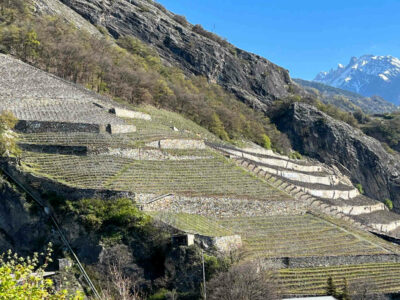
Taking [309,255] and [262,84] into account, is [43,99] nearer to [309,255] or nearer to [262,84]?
[309,255]

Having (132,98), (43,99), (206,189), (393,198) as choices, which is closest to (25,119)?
(43,99)

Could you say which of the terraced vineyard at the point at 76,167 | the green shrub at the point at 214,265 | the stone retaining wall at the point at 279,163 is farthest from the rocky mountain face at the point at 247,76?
the green shrub at the point at 214,265

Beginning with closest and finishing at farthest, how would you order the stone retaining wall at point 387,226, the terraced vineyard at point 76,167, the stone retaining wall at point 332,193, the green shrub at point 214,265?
the green shrub at point 214,265 → the terraced vineyard at point 76,167 → the stone retaining wall at point 387,226 → the stone retaining wall at point 332,193

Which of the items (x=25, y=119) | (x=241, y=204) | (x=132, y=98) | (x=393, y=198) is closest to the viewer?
(x=241, y=204)

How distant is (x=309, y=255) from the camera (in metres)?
29.6

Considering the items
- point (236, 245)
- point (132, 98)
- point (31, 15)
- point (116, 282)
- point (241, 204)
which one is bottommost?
point (116, 282)

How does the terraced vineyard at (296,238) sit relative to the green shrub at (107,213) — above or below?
below

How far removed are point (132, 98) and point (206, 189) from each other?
32.5 m

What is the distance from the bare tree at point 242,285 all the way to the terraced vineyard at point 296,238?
3342mm

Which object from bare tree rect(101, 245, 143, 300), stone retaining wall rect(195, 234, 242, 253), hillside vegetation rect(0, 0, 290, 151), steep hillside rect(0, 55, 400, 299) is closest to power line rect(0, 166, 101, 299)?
steep hillside rect(0, 55, 400, 299)

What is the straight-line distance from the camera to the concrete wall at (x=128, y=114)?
158 feet

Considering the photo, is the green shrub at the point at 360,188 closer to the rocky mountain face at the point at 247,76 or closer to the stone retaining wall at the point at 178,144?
the rocky mountain face at the point at 247,76

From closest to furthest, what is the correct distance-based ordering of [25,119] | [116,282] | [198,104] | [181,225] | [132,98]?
[116,282]
[181,225]
[25,119]
[132,98]
[198,104]

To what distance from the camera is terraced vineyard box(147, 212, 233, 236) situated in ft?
90.6
